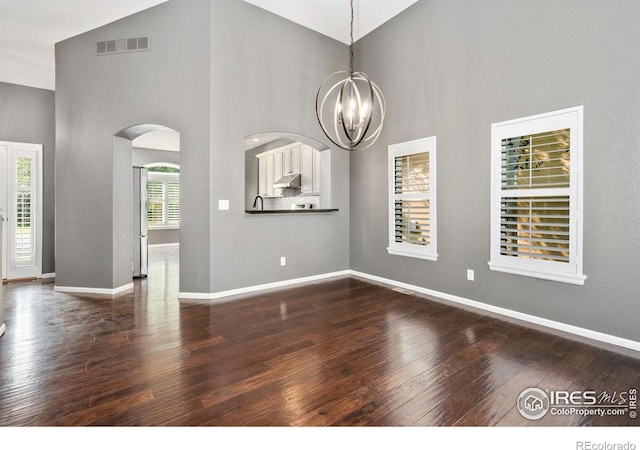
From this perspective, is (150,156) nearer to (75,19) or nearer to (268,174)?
(268,174)

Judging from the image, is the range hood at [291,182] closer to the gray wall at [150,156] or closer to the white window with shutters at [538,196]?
the white window with shutters at [538,196]

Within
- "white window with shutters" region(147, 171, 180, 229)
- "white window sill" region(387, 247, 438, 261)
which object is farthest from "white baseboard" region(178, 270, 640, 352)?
"white window with shutters" region(147, 171, 180, 229)

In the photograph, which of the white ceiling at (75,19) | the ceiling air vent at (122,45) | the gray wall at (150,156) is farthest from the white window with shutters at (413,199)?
the gray wall at (150,156)

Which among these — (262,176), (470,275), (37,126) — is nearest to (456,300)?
(470,275)

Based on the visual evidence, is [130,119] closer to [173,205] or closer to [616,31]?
[616,31]

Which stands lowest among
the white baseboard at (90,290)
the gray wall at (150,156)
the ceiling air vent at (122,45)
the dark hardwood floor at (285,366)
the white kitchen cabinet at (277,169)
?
the dark hardwood floor at (285,366)

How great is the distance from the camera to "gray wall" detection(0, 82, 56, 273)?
5.50 m

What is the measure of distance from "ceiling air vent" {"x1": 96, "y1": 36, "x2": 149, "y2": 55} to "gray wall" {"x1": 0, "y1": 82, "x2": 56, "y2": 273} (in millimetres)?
2416

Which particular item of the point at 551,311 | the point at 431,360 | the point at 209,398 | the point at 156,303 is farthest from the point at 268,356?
the point at 551,311

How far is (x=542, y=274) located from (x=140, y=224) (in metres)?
5.62

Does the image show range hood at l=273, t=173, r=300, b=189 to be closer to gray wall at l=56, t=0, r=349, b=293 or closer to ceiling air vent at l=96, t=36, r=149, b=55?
Answer: gray wall at l=56, t=0, r=349, b=293

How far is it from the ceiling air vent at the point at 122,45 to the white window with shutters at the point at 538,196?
438cm

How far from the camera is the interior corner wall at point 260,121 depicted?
4.20 m

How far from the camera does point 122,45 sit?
4273 mm
